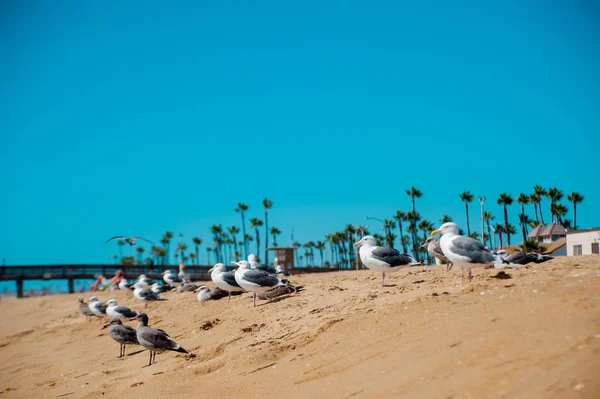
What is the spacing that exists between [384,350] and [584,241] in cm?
4240

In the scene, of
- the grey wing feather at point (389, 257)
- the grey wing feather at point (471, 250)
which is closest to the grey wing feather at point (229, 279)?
the grey wing feather at point (389, 257)

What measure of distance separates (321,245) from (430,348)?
146 meters

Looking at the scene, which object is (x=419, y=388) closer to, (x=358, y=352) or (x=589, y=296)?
(x=358, y=352)

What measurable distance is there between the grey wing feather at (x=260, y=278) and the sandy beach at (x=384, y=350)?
644 mm

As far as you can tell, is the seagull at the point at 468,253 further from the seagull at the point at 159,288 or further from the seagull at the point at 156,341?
the seagull at the point at 159,288

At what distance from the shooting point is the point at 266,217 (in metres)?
108

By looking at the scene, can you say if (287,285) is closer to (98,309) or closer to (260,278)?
(260,278)

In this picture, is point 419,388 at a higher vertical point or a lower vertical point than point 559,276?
lower

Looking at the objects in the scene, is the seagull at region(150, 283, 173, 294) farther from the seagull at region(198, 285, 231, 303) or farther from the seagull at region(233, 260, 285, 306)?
the seagull at region(233, 260, 285, 306)

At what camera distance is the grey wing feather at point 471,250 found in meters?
10.9


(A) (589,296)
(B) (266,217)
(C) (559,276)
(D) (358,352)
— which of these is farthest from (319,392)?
(B) (266,217)

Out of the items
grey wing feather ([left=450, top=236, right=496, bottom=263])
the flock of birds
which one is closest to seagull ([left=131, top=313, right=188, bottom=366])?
the flock of birds

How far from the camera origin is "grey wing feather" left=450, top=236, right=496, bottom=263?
10.9m

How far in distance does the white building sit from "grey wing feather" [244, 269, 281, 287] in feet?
113
